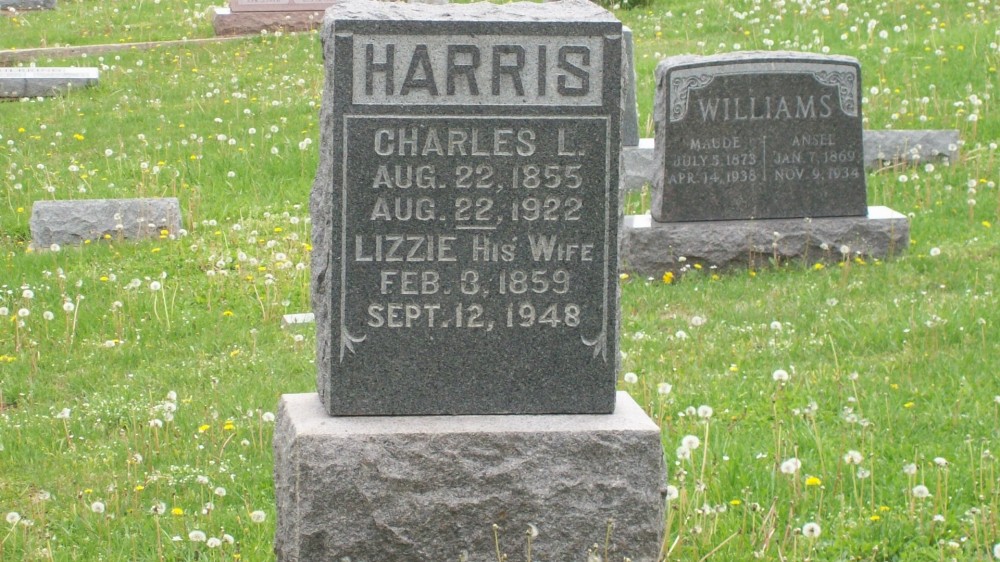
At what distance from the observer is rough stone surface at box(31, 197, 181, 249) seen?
34.3 feet

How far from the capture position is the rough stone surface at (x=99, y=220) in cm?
1047

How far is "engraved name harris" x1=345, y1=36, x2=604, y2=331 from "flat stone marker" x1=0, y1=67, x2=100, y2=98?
12.9 m

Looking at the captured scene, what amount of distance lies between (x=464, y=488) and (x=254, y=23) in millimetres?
16709

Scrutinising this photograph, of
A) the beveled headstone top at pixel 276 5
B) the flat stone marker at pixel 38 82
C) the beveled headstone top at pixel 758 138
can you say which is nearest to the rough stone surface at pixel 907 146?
the beveled headstone top at pixel 758 138

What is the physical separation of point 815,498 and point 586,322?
112cm

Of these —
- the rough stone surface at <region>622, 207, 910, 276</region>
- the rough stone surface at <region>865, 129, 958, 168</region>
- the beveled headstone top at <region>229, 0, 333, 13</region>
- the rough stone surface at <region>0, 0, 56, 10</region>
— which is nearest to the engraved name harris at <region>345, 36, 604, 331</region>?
the rough stone surface at <region>622, 207, 910, 276</region>

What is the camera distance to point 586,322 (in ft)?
15.9

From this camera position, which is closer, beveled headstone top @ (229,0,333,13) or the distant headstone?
the distant headstone

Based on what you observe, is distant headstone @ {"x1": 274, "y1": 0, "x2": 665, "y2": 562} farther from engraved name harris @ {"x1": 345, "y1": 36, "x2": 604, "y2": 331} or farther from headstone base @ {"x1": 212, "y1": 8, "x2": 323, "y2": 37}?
headstone base @ {"x1": 212, "y1": 8, "x2": 323, "y2": 37}

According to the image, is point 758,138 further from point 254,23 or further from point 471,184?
point 254,23

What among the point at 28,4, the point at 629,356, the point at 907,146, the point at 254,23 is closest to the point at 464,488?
the point at 629,356

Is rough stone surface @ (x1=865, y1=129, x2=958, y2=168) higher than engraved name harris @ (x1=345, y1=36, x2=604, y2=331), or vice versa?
engraved name harris @ (x1=345, y1=36, x2=604, y2=331)

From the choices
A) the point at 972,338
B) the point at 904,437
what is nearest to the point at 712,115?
the point at 972,338

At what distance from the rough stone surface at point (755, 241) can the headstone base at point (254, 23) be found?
38.6 ft
